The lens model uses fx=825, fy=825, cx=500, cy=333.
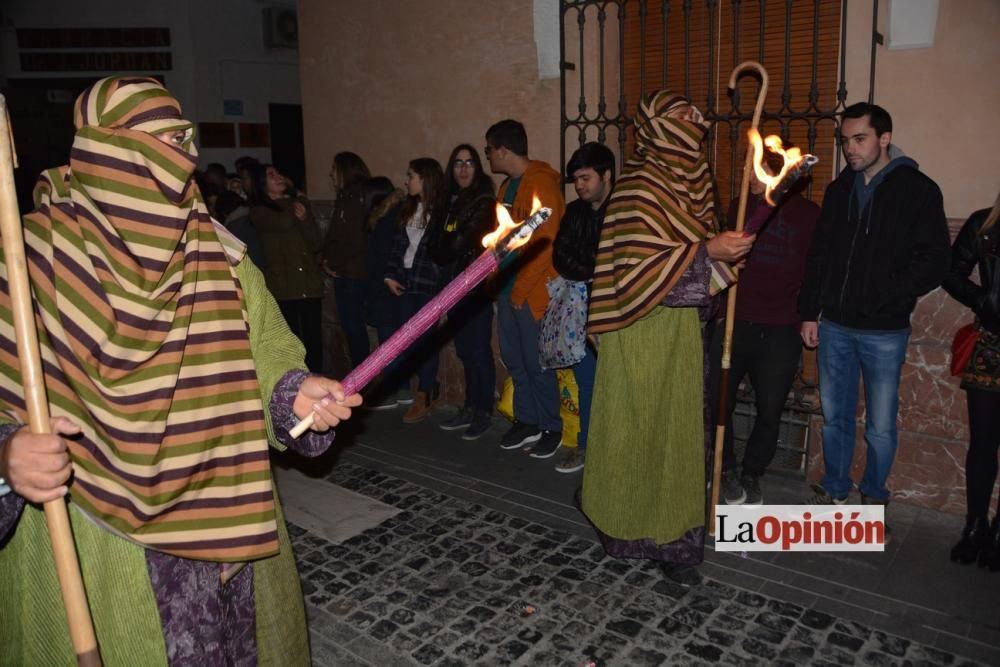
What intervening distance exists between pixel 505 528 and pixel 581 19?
4067 mm

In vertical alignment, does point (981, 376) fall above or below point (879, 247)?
below

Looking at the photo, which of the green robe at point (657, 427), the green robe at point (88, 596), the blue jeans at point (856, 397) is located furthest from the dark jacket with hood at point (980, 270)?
the green robe at point (88, 596)

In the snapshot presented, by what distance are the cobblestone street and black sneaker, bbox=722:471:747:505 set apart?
1054mm

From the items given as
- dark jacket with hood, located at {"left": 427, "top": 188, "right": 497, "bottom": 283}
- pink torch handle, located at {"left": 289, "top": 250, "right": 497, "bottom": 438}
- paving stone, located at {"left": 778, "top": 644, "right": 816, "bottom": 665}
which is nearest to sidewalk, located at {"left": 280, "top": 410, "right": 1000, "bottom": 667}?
paving stone, located at {"left": 778, "top": 644, "right": 816, "bottom": 665}

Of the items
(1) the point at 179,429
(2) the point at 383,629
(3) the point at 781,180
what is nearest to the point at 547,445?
(2) the point at 383,629

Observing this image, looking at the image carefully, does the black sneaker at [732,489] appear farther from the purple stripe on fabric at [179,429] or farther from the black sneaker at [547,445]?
the purple stripe on fabric at [179,429]

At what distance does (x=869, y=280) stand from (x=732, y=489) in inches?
64.2

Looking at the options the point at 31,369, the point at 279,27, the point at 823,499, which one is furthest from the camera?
the point at 279,27

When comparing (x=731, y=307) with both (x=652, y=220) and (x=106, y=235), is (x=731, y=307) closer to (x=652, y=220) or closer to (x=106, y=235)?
(x=652, y=220)

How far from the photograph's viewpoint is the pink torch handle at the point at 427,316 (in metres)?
1.86

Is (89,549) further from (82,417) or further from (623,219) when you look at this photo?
(623,219)

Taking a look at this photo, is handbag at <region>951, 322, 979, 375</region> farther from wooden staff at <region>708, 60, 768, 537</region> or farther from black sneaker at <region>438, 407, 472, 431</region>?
black sneaker at <region>438, 407, 472, 431</region>

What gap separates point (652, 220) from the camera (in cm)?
430

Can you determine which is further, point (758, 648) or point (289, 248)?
point (289, 248)
